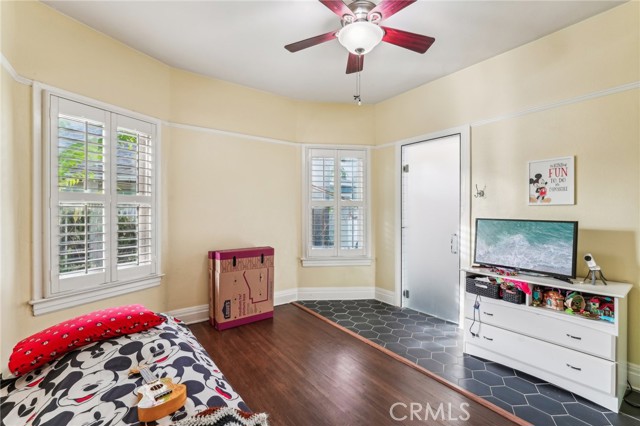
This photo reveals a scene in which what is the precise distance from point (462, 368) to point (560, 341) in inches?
29.0

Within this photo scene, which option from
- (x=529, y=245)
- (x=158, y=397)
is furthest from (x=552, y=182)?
(x=158, y=397)

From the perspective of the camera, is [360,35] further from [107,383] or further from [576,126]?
[107,383]

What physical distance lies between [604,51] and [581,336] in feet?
7.16

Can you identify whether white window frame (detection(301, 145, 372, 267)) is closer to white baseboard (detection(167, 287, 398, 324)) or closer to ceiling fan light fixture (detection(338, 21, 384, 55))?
white baseboard (detection(167, 287, 398, 324))

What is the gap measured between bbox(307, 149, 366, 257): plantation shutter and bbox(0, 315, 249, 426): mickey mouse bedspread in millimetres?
2821

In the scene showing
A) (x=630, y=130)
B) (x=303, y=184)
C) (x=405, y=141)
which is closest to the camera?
(x=630, y=130)

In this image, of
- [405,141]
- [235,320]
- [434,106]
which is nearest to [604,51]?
[434,106]

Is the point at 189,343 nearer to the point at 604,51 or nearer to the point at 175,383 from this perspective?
the point at 175,383

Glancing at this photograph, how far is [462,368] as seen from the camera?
2.42 meters

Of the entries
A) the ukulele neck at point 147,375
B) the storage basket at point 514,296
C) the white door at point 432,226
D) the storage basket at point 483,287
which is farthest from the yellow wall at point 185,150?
the storage basket at point 514,296

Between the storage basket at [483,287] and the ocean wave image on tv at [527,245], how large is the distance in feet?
0.79

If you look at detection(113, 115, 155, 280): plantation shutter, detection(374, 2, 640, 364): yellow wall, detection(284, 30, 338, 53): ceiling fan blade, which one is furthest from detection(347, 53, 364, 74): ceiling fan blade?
detection(113, 115, 155, 280): plantation shutter

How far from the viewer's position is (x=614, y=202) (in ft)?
7.32

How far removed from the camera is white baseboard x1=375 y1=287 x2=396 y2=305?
13.1 ft
